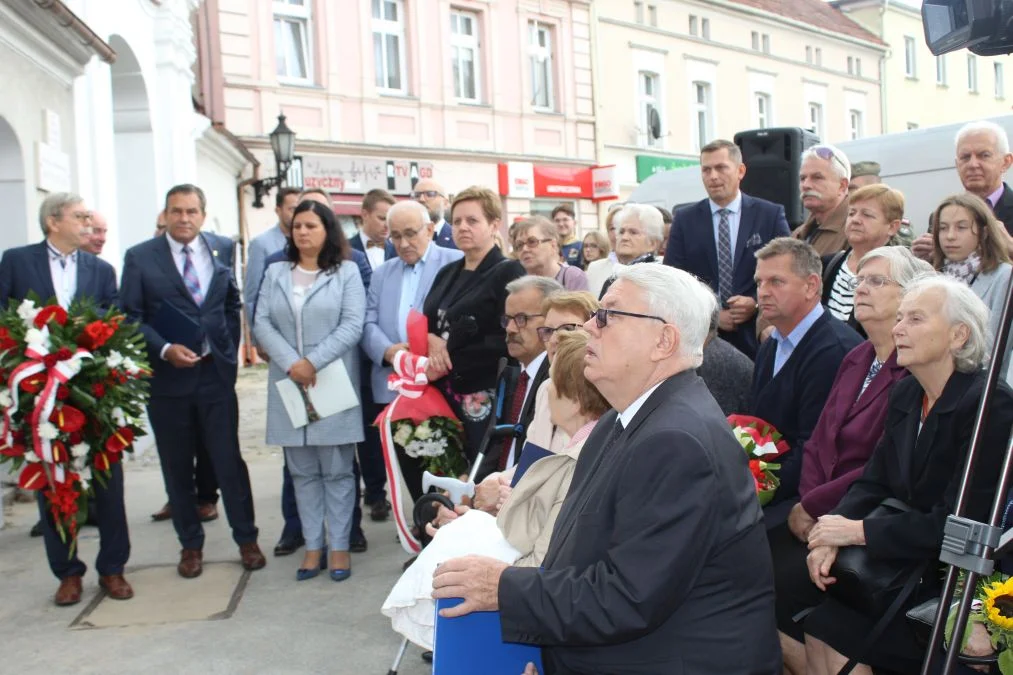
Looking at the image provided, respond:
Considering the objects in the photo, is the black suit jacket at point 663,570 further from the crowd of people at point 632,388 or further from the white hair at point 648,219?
the white hair at point 648,219

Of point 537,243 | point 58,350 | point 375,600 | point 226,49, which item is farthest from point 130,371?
point 226,49

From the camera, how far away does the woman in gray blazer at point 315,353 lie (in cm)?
503

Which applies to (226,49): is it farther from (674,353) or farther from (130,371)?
(674,353)

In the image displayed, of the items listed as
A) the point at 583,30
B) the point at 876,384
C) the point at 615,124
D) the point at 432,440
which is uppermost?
the point at 583,30

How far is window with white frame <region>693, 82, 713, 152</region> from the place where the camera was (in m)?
25.8

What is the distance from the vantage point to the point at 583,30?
22.5m

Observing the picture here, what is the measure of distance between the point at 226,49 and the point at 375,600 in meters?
14.5

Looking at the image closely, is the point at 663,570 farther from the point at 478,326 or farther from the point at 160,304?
the point at 160,304

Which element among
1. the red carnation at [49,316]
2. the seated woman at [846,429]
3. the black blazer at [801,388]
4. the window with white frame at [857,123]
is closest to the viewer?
the seated woman at [846,429]

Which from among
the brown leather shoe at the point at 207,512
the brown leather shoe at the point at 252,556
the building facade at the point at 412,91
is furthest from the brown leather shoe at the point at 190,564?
the building facade at the point at 412,91

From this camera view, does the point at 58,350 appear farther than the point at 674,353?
Yes

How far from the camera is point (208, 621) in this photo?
453cm

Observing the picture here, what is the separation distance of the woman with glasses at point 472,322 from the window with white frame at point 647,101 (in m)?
19.8

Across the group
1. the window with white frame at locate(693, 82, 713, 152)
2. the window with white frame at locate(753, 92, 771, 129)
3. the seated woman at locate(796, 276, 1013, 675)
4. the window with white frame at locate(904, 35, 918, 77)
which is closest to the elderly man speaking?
the seated woman at locate(796, 276, 1013, 675)
